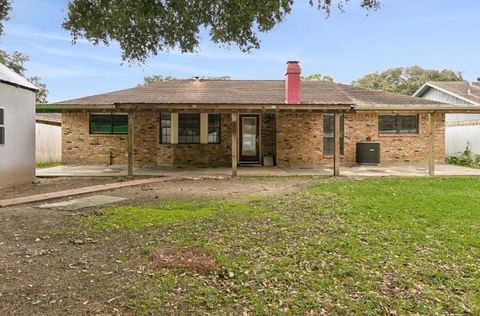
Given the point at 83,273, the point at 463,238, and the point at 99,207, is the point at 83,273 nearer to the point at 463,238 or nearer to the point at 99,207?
the point at 99,207

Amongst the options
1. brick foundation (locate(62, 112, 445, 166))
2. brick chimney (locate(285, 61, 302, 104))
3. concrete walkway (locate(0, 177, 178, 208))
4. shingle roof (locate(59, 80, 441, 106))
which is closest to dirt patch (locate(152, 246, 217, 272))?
concrete walkway (locate(0, 177, 178, 208))

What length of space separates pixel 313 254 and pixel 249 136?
475 inches

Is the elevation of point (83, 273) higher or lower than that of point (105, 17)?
lower

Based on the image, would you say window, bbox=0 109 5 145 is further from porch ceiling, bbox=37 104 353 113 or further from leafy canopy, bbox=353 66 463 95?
leafy canopy, bbox=353 66 463 95

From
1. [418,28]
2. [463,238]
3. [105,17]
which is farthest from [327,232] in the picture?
[418,28]

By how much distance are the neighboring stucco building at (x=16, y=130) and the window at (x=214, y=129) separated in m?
6.73

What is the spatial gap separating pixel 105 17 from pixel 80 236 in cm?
365

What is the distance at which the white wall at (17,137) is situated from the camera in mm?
9898

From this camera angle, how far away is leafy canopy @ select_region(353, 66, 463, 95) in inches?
1694

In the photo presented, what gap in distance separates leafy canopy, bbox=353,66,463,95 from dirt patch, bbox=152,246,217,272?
41.9 meters

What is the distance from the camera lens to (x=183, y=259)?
4.30m

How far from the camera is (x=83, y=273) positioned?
155 inches

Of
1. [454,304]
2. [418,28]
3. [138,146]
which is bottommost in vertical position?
[454,304]

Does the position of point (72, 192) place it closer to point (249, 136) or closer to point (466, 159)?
point (249, 136)
